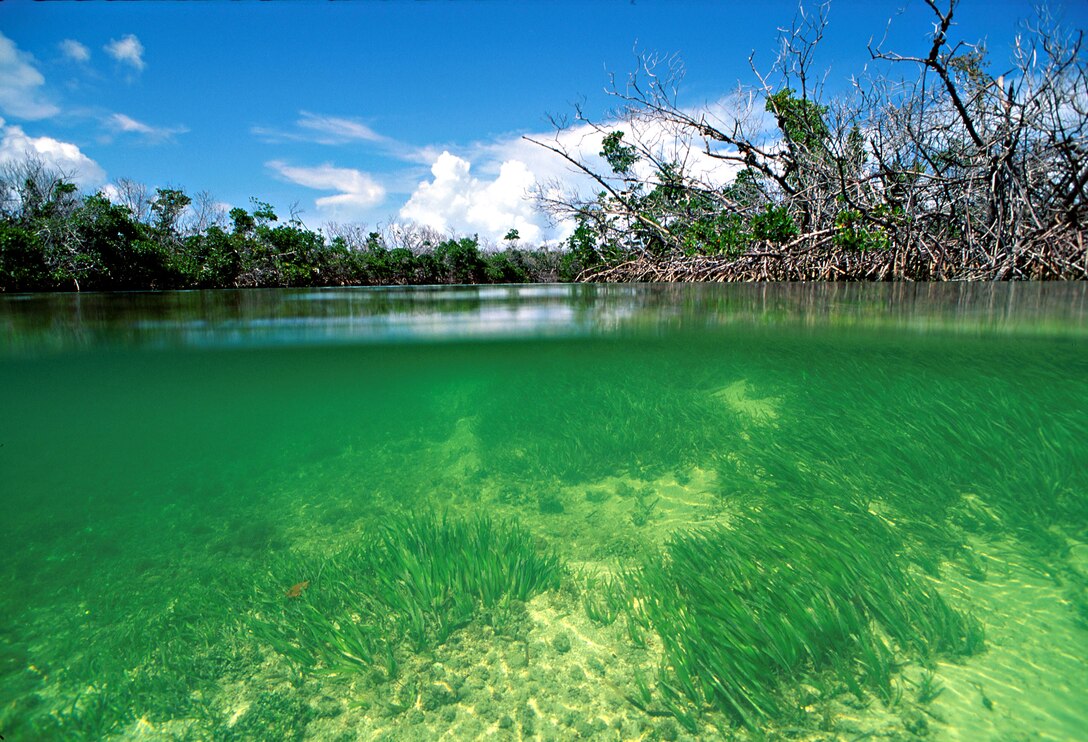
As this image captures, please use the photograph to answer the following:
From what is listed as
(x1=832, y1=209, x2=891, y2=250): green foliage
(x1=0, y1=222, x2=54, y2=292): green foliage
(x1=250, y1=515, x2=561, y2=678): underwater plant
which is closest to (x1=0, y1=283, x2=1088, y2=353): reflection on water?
(x1=832, y1=209, x2=891, y2=250): green foliage

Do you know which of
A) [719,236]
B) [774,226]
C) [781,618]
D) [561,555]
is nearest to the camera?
[781,618]

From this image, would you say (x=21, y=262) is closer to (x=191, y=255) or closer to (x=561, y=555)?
(x=191, y=255)

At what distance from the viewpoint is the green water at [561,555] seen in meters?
1.50

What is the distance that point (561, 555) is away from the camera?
7.78 feet

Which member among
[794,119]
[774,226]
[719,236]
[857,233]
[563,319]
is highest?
[794,119]

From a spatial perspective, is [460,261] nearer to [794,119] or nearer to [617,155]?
[617,155]

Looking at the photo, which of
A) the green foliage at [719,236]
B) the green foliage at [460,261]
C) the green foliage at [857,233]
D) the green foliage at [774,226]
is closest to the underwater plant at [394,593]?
the green foliage at [857,233]

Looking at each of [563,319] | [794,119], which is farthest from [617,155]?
[563,319]

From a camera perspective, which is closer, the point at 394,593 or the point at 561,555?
the point at 394,593

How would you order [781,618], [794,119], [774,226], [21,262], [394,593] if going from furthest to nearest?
1. [21,262]
2. [794,119]
3. [774,226]
4. [394,593]
5. [781,618]

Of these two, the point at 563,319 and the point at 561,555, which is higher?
the point at 563,319

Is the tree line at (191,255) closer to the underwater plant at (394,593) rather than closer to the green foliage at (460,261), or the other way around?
the green foliage at (460,261)

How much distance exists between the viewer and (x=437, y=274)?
4278cm

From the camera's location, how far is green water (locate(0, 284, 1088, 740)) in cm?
150
